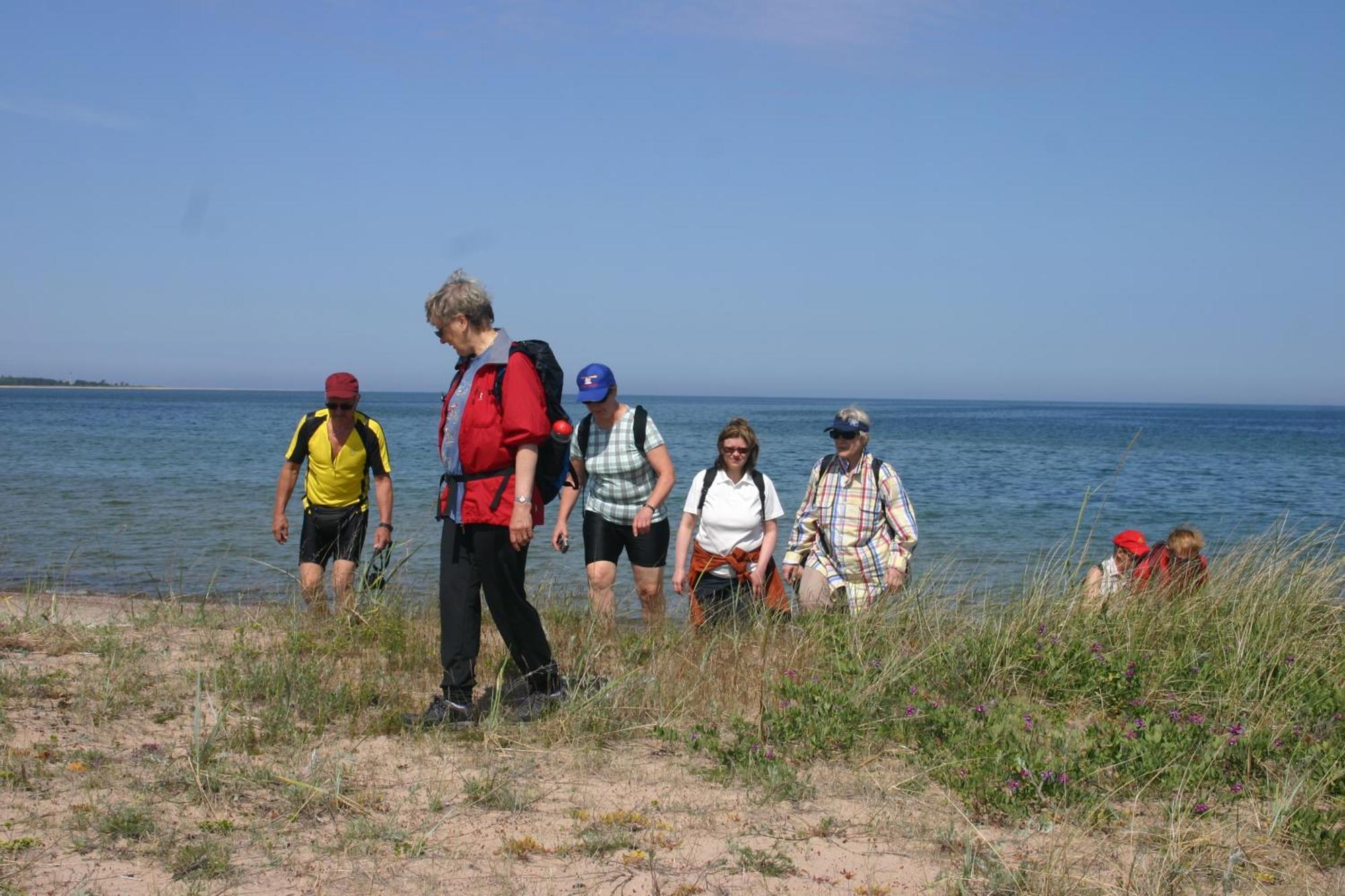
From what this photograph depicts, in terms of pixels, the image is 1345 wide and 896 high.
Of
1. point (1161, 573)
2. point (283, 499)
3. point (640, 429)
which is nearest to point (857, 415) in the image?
point (640, 429)

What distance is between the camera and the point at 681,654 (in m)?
5.16

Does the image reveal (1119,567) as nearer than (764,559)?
No

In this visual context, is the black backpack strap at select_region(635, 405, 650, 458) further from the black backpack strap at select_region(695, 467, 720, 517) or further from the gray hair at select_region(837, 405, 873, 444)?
the gray hair at select_region(837, 405, 873, 444)

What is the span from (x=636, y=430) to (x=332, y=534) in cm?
213

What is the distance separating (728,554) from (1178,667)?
8.22 ft

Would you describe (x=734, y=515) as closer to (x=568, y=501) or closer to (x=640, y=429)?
(x=640, y=429)

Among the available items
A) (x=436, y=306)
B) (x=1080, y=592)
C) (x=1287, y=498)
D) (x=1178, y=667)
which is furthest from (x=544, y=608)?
(x=1287, y=498)

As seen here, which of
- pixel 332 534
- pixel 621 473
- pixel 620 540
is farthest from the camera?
pixel 332 534

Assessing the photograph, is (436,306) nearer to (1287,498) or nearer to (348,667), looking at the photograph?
(348,667)

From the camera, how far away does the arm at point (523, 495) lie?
4270 millimetres

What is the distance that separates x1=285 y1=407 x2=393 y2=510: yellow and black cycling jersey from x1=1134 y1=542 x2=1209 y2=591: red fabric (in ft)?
15.0

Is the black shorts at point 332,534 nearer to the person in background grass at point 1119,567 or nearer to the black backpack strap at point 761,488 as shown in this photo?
the black backpack strap at point 761,488

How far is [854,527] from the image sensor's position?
19.7 feet

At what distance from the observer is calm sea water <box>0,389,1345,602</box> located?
11180mm
